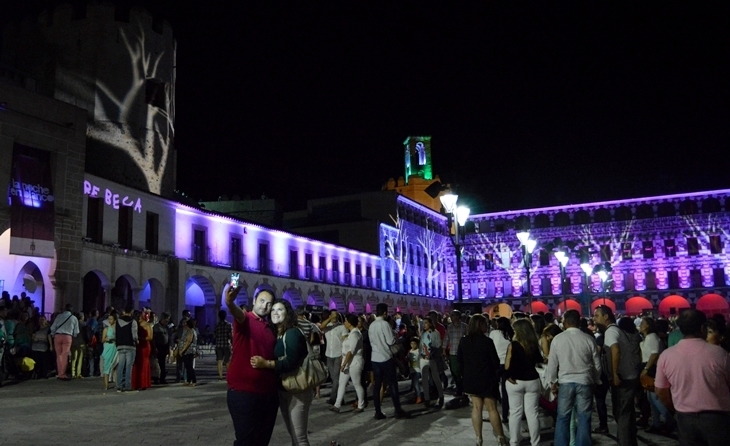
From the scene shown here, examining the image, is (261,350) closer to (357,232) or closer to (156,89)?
(156,89)

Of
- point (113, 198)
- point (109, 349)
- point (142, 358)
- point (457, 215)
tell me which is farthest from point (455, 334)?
point (113, 198)

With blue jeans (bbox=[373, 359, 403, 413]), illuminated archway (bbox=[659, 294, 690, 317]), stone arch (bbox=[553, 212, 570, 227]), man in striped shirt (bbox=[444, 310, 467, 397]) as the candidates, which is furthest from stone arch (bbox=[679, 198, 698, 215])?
blue jeans (bbox=[373, 359, 403, 413])

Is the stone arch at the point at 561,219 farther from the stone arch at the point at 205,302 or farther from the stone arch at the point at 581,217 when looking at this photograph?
the stone arch at the point at 205,302

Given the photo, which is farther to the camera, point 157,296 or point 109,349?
point 157,296

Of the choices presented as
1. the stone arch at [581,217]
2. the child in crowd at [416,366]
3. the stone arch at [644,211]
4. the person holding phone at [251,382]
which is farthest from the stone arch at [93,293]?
the stone arch at [644,211]

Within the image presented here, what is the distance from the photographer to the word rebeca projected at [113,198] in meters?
23.8

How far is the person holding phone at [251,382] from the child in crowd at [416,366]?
7.23 metres

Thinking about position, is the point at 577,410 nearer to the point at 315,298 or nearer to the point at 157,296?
the point at 157,296

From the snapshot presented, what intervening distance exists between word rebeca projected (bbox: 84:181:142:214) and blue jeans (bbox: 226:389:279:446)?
20.7 metres

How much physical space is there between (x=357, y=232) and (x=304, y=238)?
12354 millimetres

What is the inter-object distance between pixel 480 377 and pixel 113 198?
21.0 m

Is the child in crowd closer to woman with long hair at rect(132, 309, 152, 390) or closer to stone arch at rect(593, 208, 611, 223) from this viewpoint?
woman with long hair at rect(132, 309, 152, 390)

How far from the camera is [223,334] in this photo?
15.1m

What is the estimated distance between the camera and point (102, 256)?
24.1m
